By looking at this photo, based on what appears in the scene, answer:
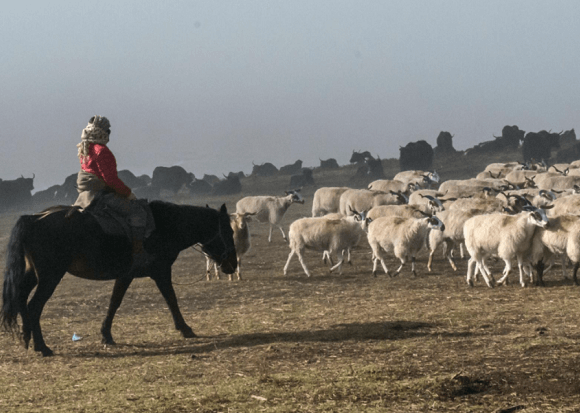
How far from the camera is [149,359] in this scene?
8586 mm

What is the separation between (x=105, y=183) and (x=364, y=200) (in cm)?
1646

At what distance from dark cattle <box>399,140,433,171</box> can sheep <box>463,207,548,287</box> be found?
49206 mm

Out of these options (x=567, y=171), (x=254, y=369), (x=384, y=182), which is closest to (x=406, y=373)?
(x=254, y=369)

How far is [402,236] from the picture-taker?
14.9 meters

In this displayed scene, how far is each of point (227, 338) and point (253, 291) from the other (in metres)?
4.61

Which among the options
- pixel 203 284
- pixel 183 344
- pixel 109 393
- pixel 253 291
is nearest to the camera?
pixel 109 393

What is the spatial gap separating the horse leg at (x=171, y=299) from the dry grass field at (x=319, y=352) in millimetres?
165

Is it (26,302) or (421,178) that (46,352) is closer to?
(26,302)

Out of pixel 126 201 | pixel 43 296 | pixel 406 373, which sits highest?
pixel 126 201

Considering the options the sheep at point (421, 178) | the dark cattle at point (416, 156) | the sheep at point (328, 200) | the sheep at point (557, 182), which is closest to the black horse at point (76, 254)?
the sheep at point (328, 200)

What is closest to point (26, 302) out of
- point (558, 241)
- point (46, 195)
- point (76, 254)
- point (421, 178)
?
point (76, 254)

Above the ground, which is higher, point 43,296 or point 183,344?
point 43,296

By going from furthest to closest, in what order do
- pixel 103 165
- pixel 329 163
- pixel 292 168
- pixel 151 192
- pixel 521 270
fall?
1. pixel 292 168
2. pixel 329 163
3. pixel 151 192
4. pixel 521 270
5. pixel 103 165

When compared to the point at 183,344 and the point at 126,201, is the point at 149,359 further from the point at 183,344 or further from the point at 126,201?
the point at 126,201
